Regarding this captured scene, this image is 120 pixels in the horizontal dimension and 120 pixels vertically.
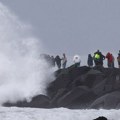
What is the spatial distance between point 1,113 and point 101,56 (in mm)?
14363

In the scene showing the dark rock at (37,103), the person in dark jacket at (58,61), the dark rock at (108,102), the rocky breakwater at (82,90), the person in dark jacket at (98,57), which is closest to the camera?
the dark rock at (108,102)

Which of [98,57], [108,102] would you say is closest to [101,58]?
[98,57]

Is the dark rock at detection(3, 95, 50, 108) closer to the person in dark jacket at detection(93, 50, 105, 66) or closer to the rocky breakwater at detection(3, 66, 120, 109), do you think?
the rocky breakwater at detection(3, 66, 120, 109)

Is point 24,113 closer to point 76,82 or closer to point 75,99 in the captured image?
point 75,99

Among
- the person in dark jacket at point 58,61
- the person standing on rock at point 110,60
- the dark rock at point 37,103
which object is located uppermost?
the person in dark jacket at point 58,61

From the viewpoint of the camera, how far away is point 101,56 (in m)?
36.0

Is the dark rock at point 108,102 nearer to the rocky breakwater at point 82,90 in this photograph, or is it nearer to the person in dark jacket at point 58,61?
the rocky breakwater at point 82,90

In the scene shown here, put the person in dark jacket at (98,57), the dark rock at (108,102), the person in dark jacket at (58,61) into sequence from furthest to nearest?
the person in dark jacket at (58,61), the person in dark jacket at (98,57), the dark rock at (108,102)

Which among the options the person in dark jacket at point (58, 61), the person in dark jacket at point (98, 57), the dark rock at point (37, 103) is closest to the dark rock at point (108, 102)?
the dark rock at point (37, 103)

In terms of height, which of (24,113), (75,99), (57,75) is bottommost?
(24,113)

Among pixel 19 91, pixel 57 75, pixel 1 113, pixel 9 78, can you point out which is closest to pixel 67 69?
pixel 57 75

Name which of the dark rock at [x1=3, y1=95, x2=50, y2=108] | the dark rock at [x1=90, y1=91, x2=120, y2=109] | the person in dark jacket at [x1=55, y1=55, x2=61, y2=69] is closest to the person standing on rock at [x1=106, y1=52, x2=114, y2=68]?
the person in dark jacket at [x1=55, y1=55, x2=61, y2=69]

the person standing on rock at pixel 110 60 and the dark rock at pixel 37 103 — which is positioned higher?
the person standing on rock at pixel 110 60

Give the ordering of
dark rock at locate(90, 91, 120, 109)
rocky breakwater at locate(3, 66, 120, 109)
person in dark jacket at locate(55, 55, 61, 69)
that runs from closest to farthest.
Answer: dark rock at locate(90, 91, 120, 109)
rocky breakwater at locate(3, 66, 120, 109)
person in dark jacket at locate(55, 55, 61, 69)
